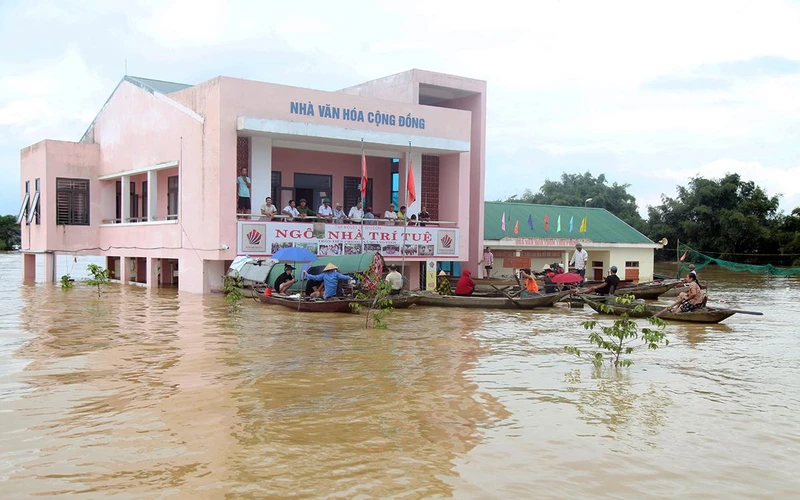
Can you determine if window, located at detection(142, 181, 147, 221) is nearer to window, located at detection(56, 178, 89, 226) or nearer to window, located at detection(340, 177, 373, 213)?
window, located at detection(56, 178, 89, 226)

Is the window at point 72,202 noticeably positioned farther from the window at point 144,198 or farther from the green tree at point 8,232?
the green tree at point 8,232

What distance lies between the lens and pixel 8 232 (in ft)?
212

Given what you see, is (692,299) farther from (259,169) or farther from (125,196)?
(125,196)

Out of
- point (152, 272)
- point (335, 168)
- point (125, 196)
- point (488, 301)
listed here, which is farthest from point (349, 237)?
point (125, 196)

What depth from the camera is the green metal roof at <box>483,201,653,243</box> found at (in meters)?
33.2

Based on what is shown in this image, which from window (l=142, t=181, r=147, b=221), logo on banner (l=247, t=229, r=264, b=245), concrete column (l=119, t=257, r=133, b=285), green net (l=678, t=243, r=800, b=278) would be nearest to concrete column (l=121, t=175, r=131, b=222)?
window (l=142, t=181, r=147, b=221)

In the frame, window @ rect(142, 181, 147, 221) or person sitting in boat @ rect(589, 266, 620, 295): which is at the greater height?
window @ rect(142, 181, 147, 221)

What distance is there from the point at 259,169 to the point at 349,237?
3452 millimetres

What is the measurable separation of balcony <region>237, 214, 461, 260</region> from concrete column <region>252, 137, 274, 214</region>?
728 millimetres

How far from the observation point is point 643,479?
6.61 m

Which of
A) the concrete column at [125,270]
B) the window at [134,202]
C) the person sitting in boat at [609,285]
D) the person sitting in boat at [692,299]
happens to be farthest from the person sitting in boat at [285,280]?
the window at [134,202]

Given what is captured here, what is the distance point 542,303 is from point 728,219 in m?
29.9

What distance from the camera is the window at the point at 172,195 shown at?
25.8 metres

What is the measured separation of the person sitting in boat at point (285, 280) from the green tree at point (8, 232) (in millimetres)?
52203
